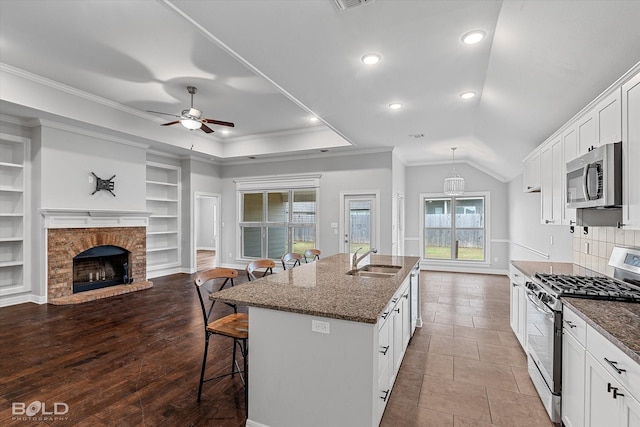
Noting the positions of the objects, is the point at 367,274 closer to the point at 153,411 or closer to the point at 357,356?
the point at 357,356

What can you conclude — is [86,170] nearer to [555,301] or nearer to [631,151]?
[555,301]

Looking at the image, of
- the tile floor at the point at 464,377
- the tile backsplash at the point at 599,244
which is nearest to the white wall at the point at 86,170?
the tile floor at the point at 464,377

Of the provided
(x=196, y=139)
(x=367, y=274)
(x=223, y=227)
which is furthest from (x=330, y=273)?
(x=223, y=227)

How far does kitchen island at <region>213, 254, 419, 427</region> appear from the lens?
5.67 feet

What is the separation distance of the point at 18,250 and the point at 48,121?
7.05 feet

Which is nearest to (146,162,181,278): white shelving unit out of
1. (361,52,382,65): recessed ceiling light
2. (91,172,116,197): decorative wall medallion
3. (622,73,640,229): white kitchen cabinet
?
(91,172,116,197): decorative wall medallion

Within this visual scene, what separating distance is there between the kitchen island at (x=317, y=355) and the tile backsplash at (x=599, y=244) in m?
1.97

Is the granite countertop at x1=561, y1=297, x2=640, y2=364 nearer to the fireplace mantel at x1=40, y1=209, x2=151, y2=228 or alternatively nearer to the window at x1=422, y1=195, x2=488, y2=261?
the window at x1=422, y1=195, x2=488, y2=261

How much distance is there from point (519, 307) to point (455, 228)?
5.03m

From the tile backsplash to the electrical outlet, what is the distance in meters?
2.44

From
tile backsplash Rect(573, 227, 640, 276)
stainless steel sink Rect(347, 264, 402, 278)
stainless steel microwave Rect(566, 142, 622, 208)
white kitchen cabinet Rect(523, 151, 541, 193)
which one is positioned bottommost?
stainless steel sink Rect(347, 264, 402, 278)

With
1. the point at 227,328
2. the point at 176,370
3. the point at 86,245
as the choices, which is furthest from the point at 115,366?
the point at 86,245

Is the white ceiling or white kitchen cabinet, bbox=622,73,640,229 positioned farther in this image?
the white ceiling

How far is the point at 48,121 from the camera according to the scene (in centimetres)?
486
